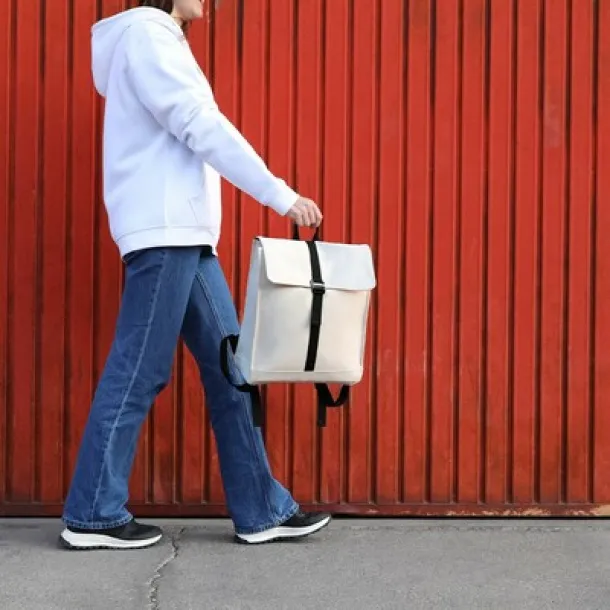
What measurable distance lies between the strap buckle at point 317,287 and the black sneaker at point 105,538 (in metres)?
0.95

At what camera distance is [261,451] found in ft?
14.0

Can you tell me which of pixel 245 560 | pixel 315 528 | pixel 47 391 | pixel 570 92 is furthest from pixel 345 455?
pixel 570 92

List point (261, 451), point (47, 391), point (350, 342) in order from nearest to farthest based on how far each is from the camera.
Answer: point (350, 342) → point (261, 451) → point (47, 391)

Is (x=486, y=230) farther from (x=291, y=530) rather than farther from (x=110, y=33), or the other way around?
(x=110, y=33)

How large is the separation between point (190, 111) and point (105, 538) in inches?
50.6

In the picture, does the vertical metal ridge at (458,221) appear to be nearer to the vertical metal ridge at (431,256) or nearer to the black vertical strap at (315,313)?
the vertical metal ridge at (431,256)

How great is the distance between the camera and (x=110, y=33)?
4.13 m

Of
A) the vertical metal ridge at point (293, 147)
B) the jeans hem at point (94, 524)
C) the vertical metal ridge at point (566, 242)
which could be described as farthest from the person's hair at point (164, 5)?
the jeans hem at point (94, 524)

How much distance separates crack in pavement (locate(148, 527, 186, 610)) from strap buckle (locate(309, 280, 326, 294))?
890mm

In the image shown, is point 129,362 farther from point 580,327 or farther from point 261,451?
point 580,327

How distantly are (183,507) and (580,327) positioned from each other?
1444 mm

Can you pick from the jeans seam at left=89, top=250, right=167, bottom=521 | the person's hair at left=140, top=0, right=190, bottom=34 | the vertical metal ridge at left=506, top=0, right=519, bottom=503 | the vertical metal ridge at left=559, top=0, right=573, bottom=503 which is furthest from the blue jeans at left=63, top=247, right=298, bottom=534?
the vertical metal ridge at left=559, top=0, right=573, bottom=503

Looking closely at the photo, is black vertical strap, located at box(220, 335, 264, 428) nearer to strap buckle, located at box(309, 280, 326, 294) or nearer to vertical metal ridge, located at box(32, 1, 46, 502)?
strap buckle, located at box(309, 280, 326, 294)

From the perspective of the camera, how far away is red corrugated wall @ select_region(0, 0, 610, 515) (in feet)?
15.1
